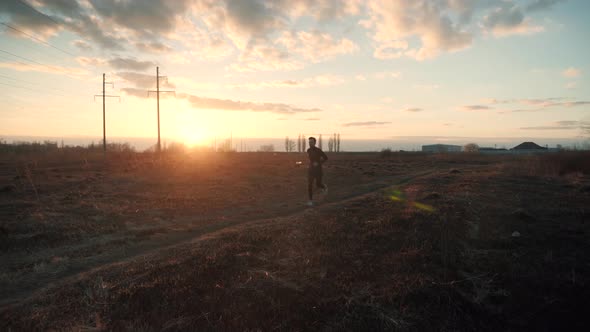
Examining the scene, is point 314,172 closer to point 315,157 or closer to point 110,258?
point 315,157

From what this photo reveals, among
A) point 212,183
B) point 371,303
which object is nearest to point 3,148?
point 212,183

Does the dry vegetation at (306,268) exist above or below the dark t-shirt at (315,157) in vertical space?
below

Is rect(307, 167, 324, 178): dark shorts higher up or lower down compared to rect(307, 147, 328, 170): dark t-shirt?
lower down

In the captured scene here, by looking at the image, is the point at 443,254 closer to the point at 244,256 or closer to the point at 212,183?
the point at 244,256

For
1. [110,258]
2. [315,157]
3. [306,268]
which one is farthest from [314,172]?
[110,258]

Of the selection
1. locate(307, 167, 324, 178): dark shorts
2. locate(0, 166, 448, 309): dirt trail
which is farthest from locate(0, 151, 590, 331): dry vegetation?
locate(307, 167, 324, 178): dark shorts

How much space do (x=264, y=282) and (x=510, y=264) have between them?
4560 mm

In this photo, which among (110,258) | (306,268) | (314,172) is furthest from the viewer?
(314,172)

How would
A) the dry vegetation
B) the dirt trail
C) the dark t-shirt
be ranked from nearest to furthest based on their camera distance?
the dry vegetation → the dirt trail → the dark t-shirt

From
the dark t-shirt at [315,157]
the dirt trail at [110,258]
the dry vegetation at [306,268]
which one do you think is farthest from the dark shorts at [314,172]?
the dirt trail at [110,258]

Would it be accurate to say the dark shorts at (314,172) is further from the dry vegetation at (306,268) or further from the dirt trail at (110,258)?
the dirt trail at (110,258)

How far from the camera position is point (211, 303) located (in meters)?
4.80

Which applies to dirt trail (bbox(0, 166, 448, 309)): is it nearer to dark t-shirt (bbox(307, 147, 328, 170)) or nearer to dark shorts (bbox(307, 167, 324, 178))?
dark shorts (bbox(307, 167, 324, 178))

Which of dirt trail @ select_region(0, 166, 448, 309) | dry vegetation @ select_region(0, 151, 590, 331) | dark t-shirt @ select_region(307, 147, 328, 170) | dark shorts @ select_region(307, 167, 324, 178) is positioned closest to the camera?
dry vegetation @ select_region(0, 151, 590, 331)
